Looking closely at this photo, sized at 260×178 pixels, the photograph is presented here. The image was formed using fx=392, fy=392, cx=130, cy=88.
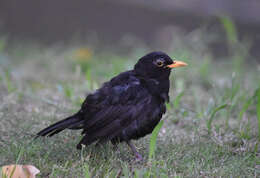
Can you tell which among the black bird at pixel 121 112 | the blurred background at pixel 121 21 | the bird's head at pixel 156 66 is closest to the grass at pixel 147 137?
the black bird at pixel 121 112

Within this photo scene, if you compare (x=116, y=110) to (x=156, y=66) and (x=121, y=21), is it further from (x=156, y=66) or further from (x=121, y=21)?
(x=121, y=21)

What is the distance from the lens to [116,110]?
3.33m

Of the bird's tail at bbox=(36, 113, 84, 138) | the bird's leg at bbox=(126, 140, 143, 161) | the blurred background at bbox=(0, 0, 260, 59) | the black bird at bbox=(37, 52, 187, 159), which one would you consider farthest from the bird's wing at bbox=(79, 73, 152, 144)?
the blurred background at bbox=(0, 0, 260, 59)

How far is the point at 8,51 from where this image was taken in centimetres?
684

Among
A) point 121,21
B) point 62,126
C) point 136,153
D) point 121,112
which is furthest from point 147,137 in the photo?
point 121,21

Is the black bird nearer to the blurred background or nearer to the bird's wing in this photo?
the bird's wing

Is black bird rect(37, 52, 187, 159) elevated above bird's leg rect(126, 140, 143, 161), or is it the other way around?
black bird rect(37, 52, 187, 159)

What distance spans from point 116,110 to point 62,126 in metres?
0.49

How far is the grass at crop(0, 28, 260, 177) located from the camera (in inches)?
122

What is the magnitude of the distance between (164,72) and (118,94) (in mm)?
517

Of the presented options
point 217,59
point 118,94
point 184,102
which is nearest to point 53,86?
point 184,102

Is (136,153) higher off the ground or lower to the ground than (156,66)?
lower

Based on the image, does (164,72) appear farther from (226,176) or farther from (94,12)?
(94,12)

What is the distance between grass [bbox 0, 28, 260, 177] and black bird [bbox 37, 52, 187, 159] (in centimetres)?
18
